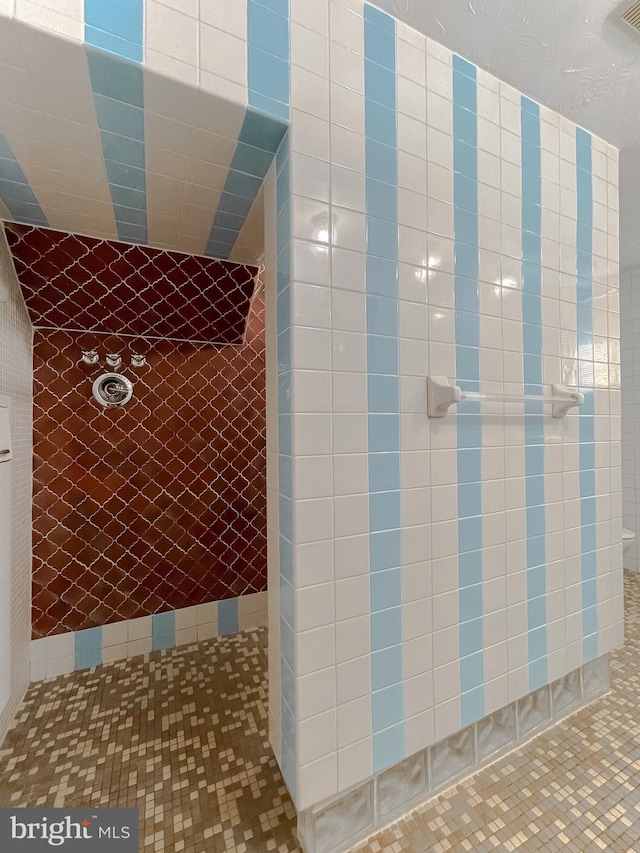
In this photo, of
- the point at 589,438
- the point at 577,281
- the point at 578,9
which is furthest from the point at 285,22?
the point at 589,438

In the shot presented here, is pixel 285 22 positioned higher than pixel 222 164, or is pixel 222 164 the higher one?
pixel 285 22

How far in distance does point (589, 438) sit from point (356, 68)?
135 cm

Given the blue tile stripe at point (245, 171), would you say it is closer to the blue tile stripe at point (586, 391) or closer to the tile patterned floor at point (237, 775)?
the blue tile stripe at point (586, 391)

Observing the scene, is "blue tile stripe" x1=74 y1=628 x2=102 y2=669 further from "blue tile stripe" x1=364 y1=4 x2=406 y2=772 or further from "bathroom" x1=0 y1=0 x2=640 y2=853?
"blue tile stripe" x1=364 y1=4 x2=406 y2=772

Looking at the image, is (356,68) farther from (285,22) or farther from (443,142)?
(443,142)

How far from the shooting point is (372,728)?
3.21ft

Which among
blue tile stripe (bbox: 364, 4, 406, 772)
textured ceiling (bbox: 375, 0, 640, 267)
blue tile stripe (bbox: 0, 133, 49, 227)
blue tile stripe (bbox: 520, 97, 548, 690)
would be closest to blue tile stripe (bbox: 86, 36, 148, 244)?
blue tile stripe (bbox: 0, 133, 49, 227)

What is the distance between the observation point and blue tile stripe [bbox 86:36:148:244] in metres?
0.79

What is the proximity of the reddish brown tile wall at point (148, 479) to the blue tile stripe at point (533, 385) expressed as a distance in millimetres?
1102

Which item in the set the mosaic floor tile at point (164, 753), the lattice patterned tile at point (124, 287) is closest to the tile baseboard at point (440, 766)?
the mosaic floor tile at point (164, 753)

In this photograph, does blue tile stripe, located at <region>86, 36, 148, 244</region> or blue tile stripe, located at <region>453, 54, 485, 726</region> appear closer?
blue tile stripe, located at <region>86, 36, 148, 244</region>

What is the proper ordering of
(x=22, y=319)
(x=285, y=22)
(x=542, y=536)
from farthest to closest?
(x=22, y=319), (x=542, y=536), (x=285, y=22)

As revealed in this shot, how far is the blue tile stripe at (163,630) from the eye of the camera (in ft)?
6.07

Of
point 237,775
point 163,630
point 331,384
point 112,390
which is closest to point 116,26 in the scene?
point 331,384
